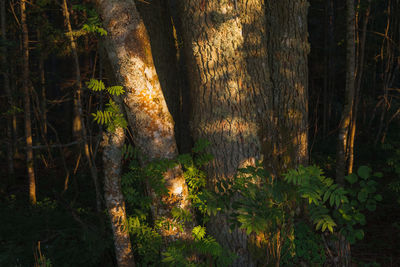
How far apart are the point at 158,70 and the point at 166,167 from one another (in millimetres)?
1712

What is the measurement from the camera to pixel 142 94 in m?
3.59

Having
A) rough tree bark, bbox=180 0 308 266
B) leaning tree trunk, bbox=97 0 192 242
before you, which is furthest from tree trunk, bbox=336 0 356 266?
leaning tree trunk, bbox=97 0 192 242

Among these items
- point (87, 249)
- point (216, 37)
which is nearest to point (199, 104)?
point (216, 37)

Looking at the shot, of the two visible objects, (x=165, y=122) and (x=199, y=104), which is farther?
(x=199, y=104)

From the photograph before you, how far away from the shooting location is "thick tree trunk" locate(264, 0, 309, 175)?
192 inches

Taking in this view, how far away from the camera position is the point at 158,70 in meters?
4.71

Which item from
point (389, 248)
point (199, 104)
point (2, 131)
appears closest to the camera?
point (199, 104)

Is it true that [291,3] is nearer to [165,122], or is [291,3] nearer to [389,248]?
[165,122]

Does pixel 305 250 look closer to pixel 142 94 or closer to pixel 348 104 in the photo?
pixel 348 104

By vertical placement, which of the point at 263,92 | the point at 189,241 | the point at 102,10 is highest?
the point at 102,10

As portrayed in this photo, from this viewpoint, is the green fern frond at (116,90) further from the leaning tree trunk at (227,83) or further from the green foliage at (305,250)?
the green foliage at (305,250)

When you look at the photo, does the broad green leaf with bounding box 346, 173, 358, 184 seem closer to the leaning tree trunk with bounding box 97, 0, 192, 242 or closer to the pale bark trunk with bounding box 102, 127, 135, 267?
the leaning tree trunk with bounding box 97, 0, 192, 242

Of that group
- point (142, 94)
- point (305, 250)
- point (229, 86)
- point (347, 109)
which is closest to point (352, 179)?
point (229, 86)

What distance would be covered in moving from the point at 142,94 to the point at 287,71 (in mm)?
2392
